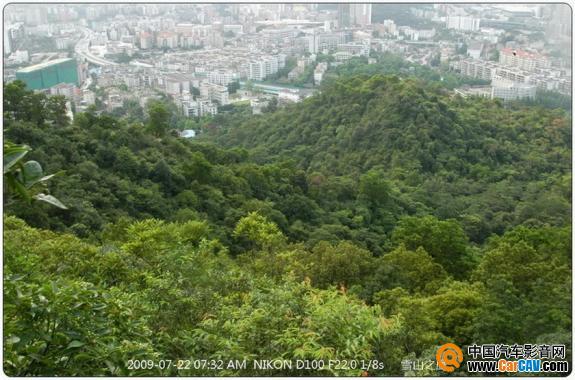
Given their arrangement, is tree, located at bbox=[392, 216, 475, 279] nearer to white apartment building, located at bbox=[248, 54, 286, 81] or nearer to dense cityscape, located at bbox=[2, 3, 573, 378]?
dense cityscape, located at bbox=[2, 3, 573, 378]

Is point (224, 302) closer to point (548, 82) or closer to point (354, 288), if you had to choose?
point (354, 288)

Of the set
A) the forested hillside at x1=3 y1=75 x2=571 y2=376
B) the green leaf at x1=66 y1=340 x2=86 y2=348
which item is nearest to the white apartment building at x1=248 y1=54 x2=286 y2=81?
the forested hillside at x1=3 y1=75 x2=571 y2=376

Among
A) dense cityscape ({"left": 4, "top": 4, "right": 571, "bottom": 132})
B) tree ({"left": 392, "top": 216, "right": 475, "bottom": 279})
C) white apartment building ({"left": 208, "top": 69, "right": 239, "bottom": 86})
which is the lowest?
tree ({"left": 392, "top": 216, "right": 475, "bottom": 279})

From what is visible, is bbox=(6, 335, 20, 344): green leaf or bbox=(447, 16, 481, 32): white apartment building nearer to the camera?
bbox=(6, 335, 20, 344): green leaf

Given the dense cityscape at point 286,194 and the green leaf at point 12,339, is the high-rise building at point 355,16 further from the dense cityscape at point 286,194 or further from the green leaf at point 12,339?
the green leaf at point 12,339

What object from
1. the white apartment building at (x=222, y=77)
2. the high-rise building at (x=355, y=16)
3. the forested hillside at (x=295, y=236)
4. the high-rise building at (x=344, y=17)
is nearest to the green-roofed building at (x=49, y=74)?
the forested hillside at (x=295, y=236)

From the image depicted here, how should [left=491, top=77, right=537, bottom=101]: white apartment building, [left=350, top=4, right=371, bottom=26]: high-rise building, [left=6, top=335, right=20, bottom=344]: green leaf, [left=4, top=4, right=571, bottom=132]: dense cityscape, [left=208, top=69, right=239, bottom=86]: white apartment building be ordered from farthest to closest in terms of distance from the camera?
[left=208, top=69, right=239, bottom=86]: white apartment building, [left=350, top=4, right=371, bottom=26]: high-rise building, [left=491, top=77, right=537, bottom=101]: white apartment building, [left=4, top=4, right=571, bottom=132]: dense cityscape, [left=6, top=335, right=20, bottom=344]: green leaf

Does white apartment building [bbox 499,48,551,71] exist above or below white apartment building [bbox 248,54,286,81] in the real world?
above
